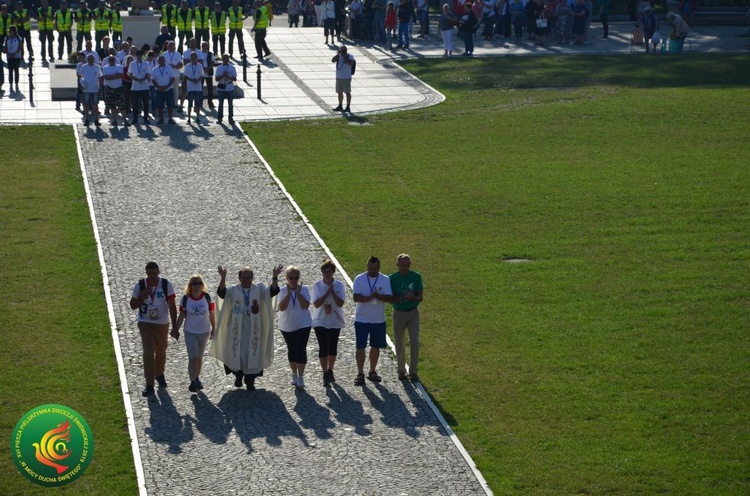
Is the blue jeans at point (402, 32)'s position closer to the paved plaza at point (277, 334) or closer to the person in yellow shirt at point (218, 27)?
the paved plaza at point (277, 334)

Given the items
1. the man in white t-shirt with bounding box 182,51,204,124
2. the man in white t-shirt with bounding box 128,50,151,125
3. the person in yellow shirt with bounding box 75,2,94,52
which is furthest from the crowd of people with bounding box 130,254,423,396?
the person in yellow shirt with bounding box 75,2,94,52

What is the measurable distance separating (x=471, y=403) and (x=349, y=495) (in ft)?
9.33

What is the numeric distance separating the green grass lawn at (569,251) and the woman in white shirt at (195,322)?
2823 millimetres

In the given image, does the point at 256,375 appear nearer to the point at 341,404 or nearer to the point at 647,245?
the point at 341,404

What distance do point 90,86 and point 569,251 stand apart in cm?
1425

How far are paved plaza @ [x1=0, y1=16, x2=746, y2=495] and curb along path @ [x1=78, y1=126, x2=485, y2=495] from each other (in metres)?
0.02

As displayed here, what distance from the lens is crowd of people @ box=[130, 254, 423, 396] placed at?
14.5 m

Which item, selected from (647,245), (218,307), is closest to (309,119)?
(647,245)

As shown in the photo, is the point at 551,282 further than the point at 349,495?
Yes

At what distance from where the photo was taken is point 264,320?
14.7 m

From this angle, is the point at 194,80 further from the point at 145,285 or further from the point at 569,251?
the point at 145,285

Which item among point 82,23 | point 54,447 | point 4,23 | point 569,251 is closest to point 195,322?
point 54,447

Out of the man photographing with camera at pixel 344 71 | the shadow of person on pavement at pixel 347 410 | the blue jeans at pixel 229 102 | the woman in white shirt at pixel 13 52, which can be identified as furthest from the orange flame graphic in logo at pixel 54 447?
the woman in white shirt at pixel 13 52

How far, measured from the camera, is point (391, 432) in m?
13.6
